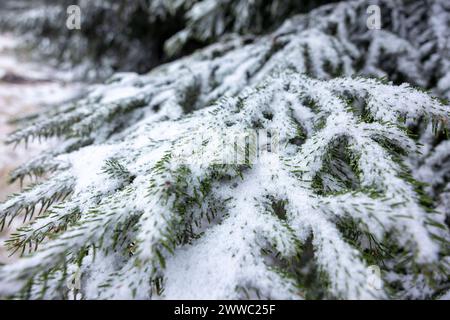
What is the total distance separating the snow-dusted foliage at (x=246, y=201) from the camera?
29.6 inches

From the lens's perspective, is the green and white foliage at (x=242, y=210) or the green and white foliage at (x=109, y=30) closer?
the green and white foliage at (x=242, y=210)

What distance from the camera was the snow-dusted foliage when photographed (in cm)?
75

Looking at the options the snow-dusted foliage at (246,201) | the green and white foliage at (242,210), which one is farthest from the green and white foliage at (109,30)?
the green and white foliage at (242,210)

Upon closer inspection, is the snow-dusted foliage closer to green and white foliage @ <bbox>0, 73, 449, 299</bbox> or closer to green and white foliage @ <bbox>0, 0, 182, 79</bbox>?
green and white foliage @ <bbox>0, 73, 449, 299</bbox>

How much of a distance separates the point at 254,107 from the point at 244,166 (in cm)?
26

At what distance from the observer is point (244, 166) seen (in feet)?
3.50

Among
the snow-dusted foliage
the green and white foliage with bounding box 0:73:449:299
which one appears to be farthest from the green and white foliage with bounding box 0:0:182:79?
the green and white foliage with bounding box 0:73:449:299

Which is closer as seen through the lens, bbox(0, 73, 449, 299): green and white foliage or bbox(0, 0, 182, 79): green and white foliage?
bbox(0, 73, 449, 299): green and white foliage

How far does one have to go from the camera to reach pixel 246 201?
0.96 metres

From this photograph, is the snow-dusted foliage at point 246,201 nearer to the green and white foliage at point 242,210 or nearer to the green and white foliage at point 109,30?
the green and white foliage at point 242,210

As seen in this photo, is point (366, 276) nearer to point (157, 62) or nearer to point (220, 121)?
point (220, 121)

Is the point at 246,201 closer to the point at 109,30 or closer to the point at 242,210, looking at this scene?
the point at 242,210

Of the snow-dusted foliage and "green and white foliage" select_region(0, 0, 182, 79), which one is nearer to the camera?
the snow-dusted foliage
